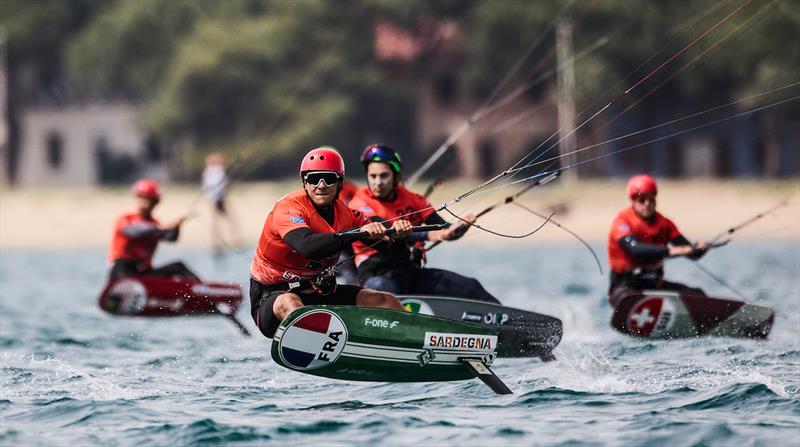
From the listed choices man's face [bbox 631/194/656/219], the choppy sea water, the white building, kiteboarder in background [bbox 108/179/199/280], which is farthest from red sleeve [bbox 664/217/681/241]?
the white building

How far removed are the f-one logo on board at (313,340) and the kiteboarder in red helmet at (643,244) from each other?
12.9ft

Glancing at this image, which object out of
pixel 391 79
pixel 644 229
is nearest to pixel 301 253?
pixel 644 229

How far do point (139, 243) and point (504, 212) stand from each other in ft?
52.3

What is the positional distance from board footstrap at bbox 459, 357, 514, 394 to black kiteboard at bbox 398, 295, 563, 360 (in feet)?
4.60

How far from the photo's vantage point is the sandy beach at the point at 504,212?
3014cm

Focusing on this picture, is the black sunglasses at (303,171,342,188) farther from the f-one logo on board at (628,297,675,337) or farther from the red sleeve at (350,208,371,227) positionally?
the f-one logo on board at (628,297,675,337)

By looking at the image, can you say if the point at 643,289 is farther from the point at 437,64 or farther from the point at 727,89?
the point at 437,64

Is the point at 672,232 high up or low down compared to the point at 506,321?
up

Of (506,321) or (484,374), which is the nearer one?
(484,374)

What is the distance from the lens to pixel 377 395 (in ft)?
31.3

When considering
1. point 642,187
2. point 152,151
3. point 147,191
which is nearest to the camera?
point 642,187

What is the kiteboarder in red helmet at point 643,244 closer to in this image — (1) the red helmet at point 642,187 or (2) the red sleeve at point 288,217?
(1) the red helmet at point 642,187

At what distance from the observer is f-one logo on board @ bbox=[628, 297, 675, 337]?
12070 mm

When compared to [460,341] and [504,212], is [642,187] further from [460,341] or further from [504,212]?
[504,212]
